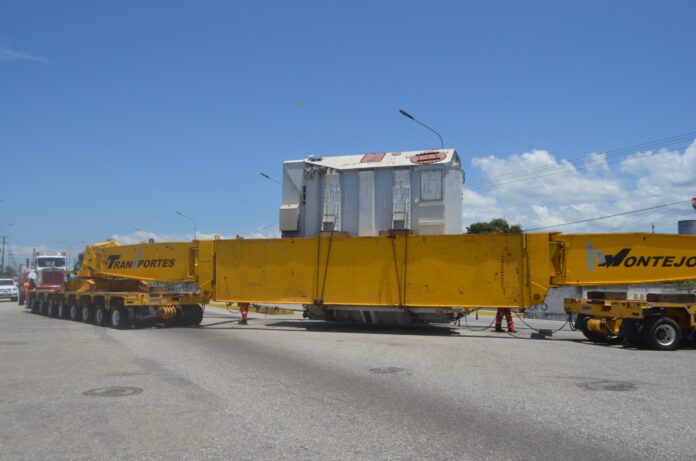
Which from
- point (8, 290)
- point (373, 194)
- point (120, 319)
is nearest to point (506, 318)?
point (373, 194)

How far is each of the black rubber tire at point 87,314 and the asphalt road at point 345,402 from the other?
25.9ft

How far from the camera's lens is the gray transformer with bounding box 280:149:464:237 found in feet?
60.6

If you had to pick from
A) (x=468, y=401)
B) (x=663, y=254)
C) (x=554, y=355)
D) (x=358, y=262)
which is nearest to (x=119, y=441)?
(x=468, y=401)

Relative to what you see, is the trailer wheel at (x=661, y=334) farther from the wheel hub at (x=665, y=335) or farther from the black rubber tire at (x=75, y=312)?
the black rubber tire at (x=75, y=312)

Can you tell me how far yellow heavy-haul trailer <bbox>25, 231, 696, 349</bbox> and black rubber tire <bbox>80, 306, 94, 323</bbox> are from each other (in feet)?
1.66

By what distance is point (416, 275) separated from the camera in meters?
17.1

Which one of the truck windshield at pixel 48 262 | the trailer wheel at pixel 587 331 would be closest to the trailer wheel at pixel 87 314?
the trailer wheel at pixel 587 331

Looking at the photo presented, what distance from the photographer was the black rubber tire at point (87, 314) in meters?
21.8

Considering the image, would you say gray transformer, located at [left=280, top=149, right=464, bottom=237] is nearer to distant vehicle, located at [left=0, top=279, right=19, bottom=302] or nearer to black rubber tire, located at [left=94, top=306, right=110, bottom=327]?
black rubber tire, located at [left=94, top=306, right=110, bottom=327]

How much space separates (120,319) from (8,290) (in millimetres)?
30758

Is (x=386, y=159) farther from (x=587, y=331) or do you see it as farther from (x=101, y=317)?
(x=101, y=317)

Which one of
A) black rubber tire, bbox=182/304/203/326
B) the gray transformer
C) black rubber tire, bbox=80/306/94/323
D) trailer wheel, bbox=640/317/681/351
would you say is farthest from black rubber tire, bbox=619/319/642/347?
black rubber tire, bbox=80/306/94/323

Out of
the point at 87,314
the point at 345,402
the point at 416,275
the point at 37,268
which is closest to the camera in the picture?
the point at 345,402

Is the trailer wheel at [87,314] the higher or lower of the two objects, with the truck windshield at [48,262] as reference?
lower
